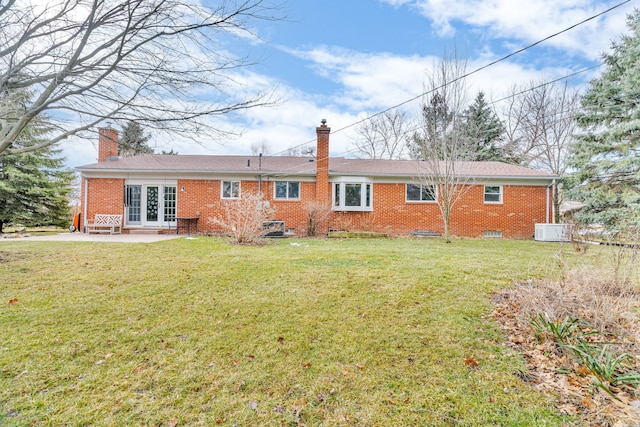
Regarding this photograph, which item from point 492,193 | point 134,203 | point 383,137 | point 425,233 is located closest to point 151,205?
point 134,203

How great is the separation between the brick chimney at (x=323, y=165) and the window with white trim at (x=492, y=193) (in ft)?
23.7

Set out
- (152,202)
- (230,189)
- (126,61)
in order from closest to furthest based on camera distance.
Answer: (126,61), (152,202), (230,189)

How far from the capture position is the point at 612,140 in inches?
514

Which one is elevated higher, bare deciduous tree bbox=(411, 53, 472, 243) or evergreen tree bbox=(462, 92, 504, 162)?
evergreen tree bbox=(462, 92, 504, 162)

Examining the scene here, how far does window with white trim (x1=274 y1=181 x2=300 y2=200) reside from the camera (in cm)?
1408

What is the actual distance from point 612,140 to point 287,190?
14.2 metres

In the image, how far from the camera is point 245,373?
278 centimetres

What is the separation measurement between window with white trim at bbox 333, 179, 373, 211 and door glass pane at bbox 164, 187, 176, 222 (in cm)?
726

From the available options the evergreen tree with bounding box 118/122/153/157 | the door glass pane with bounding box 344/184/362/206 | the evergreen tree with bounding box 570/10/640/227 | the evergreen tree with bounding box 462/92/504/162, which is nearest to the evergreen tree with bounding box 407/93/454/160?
the door glass pane with bounding box 344/184/362/206

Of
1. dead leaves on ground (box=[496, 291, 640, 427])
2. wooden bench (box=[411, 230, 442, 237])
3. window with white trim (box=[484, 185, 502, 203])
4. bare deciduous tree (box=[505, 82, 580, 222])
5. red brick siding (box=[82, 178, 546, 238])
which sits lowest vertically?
dead leaves on ground (box=[496, 291, 640, 427])

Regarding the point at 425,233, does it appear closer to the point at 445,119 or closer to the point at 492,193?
the point at 492,193

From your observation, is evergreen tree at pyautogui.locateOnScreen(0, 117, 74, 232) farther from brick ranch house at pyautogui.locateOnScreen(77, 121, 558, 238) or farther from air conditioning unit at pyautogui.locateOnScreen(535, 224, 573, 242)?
air conditioning unit at pyautogui.locateOnScreen(535, 224, 573, 242)

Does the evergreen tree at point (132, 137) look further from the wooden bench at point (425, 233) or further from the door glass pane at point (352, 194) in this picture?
the wooden bench at point (425, 233)

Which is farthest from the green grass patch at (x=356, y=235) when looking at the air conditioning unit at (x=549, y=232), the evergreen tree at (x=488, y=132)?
the evergreen tree at (x=488, y=132)
